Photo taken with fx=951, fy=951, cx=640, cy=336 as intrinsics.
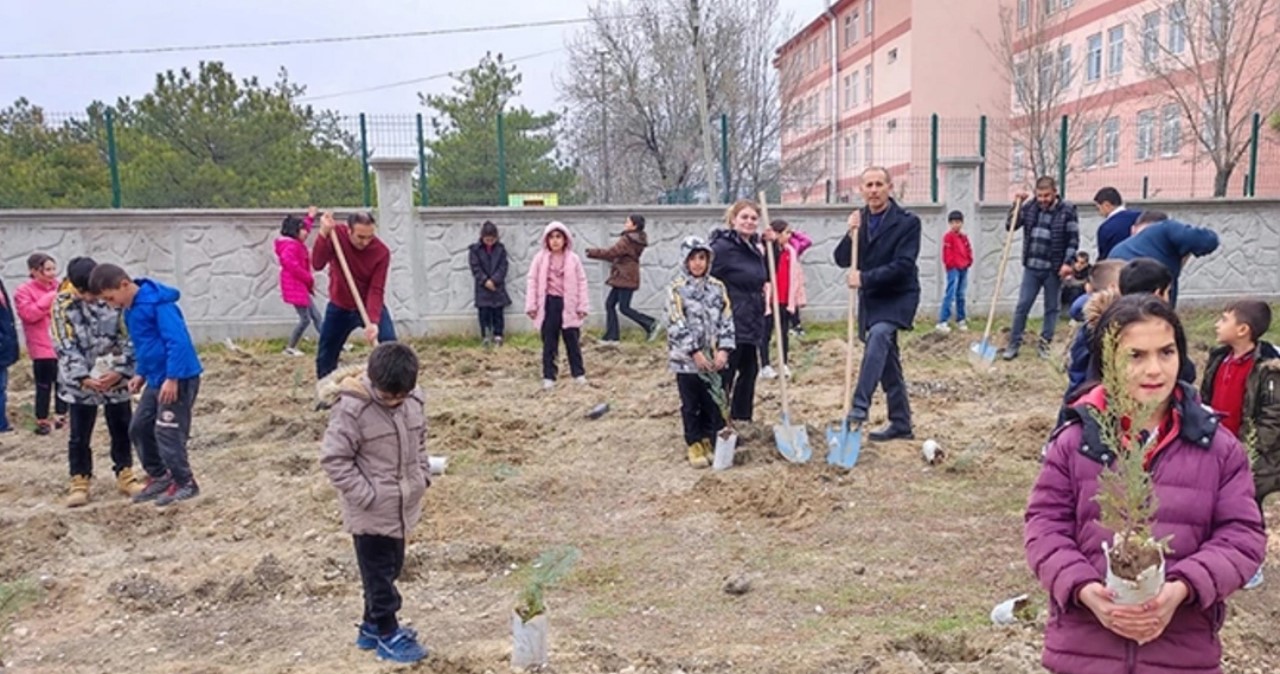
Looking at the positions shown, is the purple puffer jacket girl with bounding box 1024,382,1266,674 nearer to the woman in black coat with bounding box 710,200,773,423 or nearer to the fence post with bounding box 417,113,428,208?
the woman in black coat with bounding box 710,200,773,423

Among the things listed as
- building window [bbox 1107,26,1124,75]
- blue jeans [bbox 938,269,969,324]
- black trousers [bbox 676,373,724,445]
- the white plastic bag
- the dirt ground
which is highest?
building window [bbox 1107,26,1124,75]

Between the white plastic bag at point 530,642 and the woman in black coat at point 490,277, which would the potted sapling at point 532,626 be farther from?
the woman in black coat at point 490,277

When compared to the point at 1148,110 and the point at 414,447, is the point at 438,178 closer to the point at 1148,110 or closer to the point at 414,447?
the point at 414,447

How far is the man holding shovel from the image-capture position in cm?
716

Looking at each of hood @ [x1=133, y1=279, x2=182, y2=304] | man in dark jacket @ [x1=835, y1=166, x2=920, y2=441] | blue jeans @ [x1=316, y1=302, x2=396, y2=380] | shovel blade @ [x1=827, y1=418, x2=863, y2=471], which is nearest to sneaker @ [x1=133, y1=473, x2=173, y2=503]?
hood @ [x1=133, y1=279, x2=182, y2=304]

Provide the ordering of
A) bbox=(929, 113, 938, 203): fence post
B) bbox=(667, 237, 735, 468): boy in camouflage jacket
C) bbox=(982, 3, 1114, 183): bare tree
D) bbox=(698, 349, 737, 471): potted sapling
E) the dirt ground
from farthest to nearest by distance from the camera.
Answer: bbox=(982, 3, 1114, 183): bare tree → bbox=(929, 113, 938, 203): fence post → bbox=(667, 237, 735, 468): boy in camouflage jacket → bbox=(698, 349, 737, 471): potted sapling → the dirt ground

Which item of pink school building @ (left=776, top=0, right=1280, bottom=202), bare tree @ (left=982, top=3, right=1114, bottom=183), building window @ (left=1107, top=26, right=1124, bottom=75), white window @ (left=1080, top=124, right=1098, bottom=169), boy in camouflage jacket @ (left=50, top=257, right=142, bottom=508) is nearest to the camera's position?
boy in camouflage jacket @ (left=50, top=257, right=142, bottom=508)

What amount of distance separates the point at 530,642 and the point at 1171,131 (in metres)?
21.1

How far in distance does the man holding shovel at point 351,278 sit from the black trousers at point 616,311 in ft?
14.1

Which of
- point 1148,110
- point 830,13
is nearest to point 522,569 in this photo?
point 1148,110

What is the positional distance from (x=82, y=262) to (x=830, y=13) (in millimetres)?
38178

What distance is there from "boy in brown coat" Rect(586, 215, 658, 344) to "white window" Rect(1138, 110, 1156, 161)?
15.1m

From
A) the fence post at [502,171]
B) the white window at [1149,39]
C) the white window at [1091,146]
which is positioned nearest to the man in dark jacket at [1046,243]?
the fence post at [502,171]

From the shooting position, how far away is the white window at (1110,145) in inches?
885
